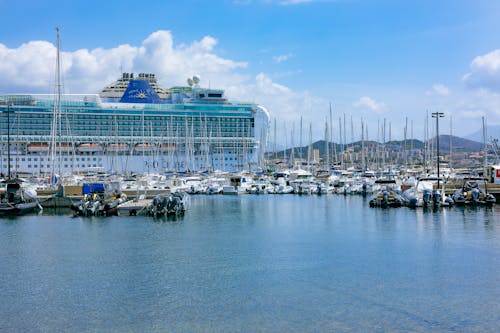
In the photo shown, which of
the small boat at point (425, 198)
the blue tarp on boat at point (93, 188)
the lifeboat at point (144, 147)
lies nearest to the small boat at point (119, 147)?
the lifeboat at point (144, 147)

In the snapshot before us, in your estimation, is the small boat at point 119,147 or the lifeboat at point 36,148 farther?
the small boat at point 119,147

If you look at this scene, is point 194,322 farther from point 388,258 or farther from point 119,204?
point 119,204

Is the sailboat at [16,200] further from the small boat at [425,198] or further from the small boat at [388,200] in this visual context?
the small boat at [425,198]

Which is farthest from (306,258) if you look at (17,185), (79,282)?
(17,185)

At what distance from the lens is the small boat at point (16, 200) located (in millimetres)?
41125

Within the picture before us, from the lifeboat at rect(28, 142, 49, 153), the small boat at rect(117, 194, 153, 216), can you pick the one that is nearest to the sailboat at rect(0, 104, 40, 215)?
the small boat at rect(117, 194, 153, 216)

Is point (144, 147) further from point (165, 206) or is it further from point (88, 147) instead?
point (165, 206)

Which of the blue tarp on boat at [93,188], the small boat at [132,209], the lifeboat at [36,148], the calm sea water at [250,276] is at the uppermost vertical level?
the lifeboat at [36,148]

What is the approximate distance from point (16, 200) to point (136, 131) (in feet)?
104

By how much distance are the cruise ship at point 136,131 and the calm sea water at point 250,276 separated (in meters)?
33.9

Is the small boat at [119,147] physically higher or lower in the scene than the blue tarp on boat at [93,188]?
higher

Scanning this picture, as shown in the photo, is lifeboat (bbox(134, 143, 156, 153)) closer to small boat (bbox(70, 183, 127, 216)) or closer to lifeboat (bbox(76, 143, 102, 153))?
lifeboat (bbox(76, 143, 102, 153))

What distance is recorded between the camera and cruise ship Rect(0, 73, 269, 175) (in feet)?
221

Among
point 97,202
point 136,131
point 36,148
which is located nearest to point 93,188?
point 97,202
